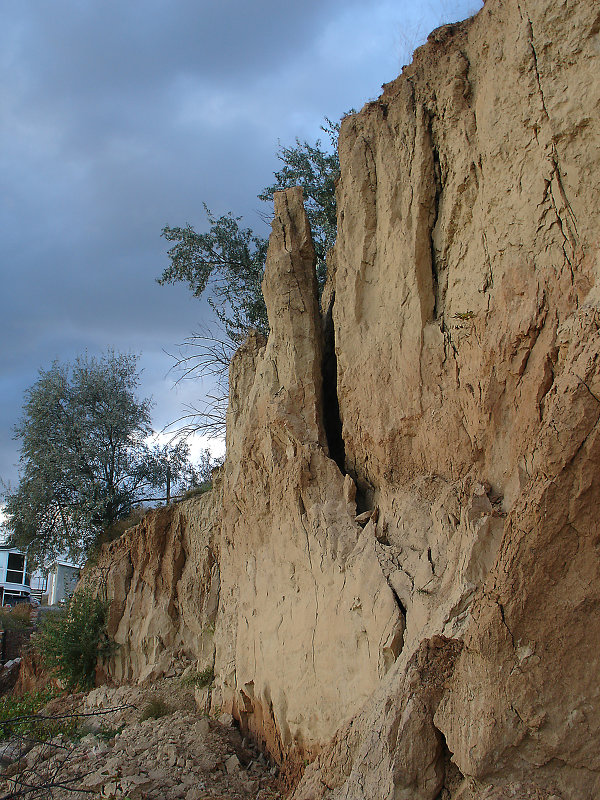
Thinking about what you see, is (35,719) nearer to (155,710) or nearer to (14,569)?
(155,710)

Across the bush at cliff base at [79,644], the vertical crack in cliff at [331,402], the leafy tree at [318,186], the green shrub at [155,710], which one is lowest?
the green shrub at [155,710]

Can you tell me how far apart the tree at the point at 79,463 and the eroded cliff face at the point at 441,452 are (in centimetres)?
953

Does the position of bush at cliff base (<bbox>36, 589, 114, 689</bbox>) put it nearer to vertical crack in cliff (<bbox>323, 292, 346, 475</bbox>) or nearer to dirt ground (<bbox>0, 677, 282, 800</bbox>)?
dirt ground (<bbox>0, 677, 282, 800</bbox>)

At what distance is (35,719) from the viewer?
352 inches

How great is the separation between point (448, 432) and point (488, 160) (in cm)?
256

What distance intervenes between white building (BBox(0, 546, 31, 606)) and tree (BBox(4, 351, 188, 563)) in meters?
24.8

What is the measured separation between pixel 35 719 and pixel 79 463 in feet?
34.3

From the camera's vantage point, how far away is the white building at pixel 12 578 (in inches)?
1626

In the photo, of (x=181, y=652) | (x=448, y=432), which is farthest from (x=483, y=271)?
(x=181, y=652)

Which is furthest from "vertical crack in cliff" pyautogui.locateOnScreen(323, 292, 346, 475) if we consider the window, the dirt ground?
the window

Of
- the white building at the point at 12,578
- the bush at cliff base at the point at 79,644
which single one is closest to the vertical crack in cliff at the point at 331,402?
the bush at cliff base at the point at 79,644

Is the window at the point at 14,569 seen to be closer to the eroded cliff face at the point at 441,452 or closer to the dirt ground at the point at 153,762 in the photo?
the dirt ground at the point at 153,762

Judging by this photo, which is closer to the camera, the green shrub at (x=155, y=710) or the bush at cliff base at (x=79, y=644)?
the green shrub at (x=155, y=710)

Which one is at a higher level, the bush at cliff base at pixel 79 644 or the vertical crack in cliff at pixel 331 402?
the vertical crack in cliff at pixel 331 402
